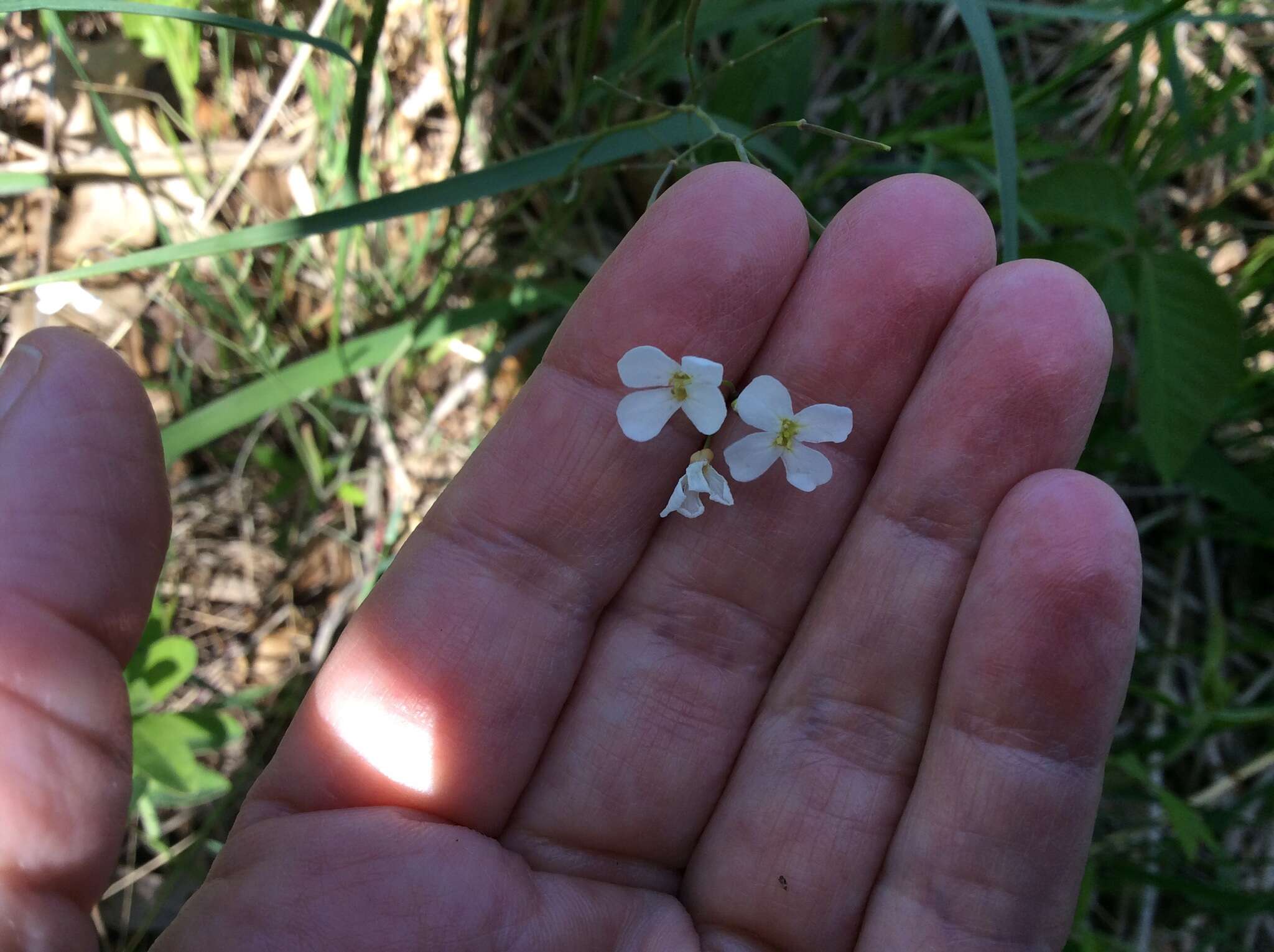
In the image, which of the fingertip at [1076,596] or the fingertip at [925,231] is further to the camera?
the fingertip at [925,231]

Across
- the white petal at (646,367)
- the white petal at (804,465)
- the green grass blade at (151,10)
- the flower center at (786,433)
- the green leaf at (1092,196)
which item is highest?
the green grass blade at (151,10)

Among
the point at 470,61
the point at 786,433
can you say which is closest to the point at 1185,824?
the point at 786,433

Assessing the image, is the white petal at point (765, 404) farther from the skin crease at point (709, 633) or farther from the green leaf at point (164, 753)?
the green leaf at point (164, 753)

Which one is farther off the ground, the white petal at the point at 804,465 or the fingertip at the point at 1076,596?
the white petal at the point at 804,465

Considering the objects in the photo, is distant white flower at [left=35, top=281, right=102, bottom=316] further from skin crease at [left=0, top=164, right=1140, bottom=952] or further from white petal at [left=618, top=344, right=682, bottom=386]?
white petal at [left=618, top=344, right=682, bottom=386]

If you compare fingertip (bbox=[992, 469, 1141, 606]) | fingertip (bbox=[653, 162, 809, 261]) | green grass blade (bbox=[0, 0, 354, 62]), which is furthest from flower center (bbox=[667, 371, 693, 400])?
green grass blade (bbox=[0, 0, 354, 62])

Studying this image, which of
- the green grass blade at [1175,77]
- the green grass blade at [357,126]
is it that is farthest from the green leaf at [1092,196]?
the green grass blade at [357,126]

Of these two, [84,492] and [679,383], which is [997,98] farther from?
[84,492]
